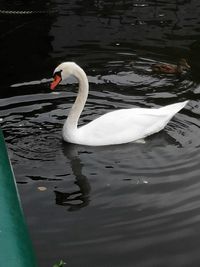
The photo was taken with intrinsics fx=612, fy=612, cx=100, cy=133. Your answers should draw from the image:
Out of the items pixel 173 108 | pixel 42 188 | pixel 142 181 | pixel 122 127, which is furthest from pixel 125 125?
pixel 42 188

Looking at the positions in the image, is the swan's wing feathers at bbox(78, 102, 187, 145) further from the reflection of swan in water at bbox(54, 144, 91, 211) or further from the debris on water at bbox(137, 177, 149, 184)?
the debris on water at bbox(137, 177, 149, 184)

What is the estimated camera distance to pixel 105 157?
6.99 meters

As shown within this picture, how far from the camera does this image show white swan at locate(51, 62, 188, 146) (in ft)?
23.7

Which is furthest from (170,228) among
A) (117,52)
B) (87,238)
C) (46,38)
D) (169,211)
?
(46,38)

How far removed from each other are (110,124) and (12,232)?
433cm

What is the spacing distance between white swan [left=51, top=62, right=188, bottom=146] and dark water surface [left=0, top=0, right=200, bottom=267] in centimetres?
11

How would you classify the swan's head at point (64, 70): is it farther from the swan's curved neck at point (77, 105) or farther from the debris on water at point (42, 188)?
the debris on water at point (42, 188)

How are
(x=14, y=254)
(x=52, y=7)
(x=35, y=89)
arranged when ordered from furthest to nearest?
1. (x=52, y=7)
2. (x=35, y=89)
3. (x=14, y=254)

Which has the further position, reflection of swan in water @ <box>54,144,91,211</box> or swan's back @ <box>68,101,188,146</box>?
swan's back @ <box>68,101,188,146</box>

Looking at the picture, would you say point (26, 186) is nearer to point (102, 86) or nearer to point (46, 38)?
point (102, 86)

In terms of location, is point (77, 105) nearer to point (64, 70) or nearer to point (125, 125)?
point (64, 70)

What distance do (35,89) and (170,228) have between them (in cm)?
418

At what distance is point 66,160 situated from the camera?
6988 millimetres

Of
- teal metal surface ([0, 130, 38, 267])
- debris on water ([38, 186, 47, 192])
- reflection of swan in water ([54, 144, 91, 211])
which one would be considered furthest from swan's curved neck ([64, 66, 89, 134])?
teal metal surface ([0, 130, 38, 267])
